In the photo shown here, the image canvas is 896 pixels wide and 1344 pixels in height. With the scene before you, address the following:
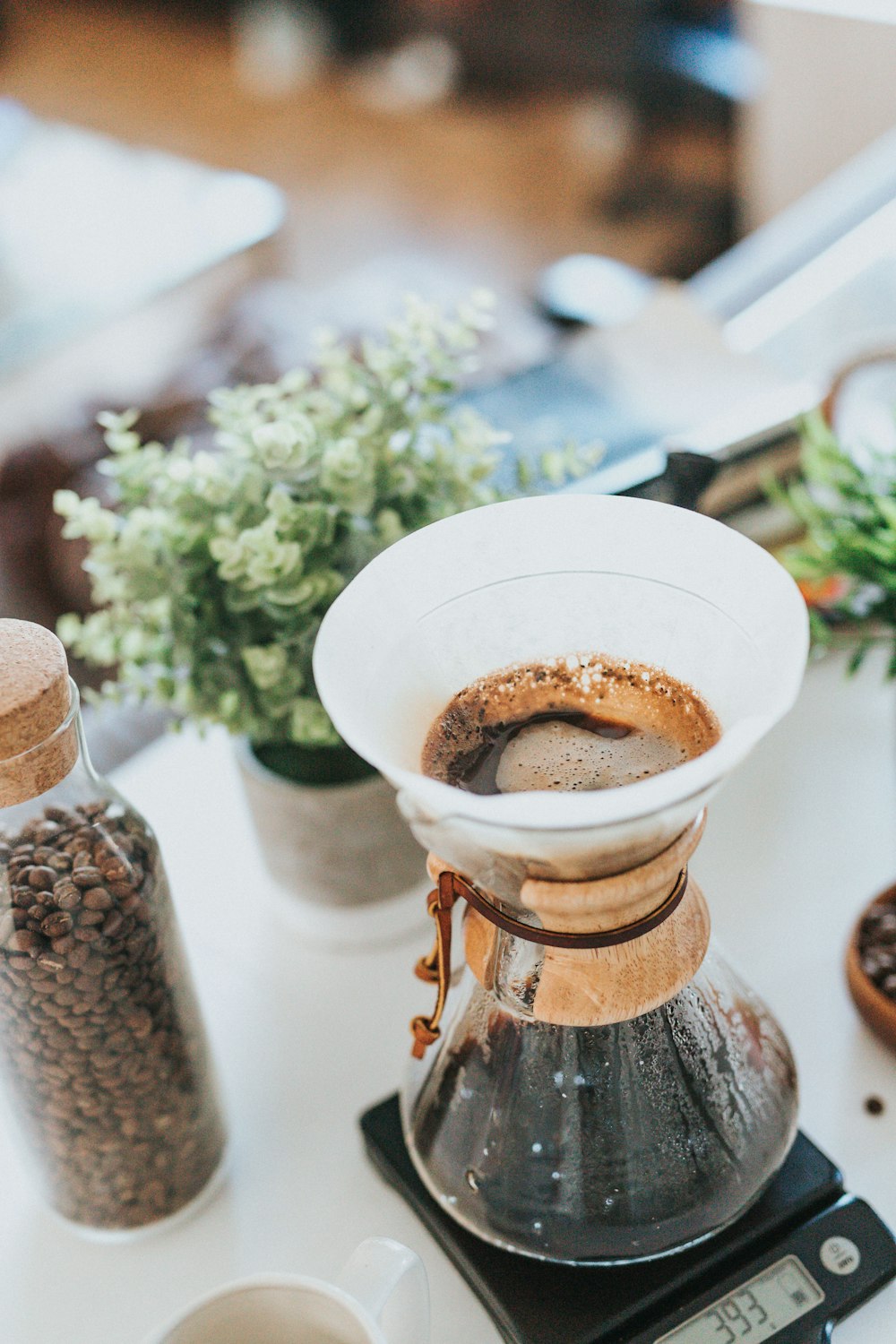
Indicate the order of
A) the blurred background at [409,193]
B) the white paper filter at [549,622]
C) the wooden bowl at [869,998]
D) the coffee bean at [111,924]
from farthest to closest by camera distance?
the blurred background at [409,193], the wooden bowl at [869,998], the coffee bean at [111,924], the white paper filter at [549,622]

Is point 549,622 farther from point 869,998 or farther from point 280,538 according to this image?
point 869,998

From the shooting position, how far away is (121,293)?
2.17 metres

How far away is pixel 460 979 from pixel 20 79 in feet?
13.5

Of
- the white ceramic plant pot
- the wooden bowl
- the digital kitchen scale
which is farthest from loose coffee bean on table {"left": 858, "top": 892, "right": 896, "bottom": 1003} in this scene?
the white ceramic plant pot

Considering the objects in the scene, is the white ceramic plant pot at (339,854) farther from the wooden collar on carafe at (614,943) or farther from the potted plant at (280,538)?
the wooden collar on carafe at (614,943)

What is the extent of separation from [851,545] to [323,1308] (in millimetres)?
501

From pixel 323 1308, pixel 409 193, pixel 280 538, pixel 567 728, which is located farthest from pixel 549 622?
pixel 409 193

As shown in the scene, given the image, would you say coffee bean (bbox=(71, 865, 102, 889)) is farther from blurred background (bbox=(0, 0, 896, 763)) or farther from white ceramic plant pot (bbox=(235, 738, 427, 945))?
blurred background (bbox=(0, 0, 896, 763))

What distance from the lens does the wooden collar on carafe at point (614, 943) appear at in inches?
17.0

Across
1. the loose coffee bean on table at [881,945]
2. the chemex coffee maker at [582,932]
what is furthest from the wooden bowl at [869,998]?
the chemex coffee maker at [582,932]

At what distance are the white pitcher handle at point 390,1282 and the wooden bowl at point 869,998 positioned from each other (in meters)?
0.28

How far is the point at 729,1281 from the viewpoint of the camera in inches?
21.4

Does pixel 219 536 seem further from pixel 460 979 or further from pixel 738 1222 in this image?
pixel 738 1222

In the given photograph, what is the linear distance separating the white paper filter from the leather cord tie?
4 centimetres
